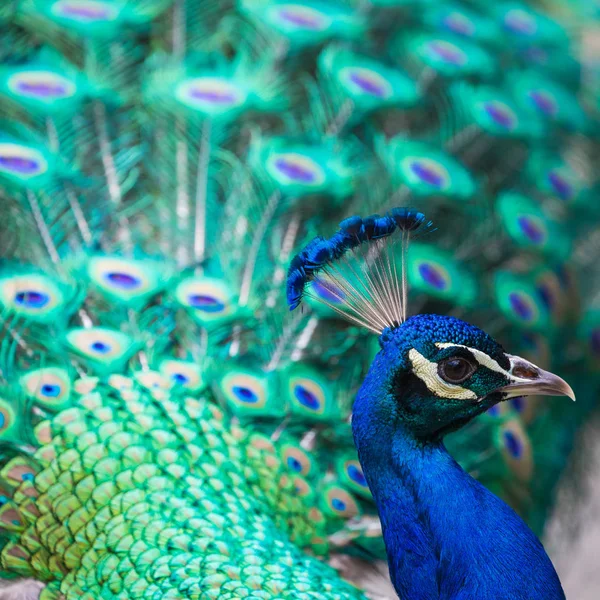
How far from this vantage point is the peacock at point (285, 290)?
1.34 meters

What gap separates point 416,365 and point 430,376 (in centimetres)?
2

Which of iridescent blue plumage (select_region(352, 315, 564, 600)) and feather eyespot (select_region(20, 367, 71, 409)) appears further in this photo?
feather eyespot (select_region(20, 367, 71, 409))

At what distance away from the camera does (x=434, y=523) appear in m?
1.31

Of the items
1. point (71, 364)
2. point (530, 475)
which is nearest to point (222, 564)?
point (71, 364)

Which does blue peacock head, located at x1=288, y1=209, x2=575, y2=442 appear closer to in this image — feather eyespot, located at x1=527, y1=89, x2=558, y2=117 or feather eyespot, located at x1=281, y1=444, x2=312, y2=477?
feather eyespot, located at x1=281, y1=444, x2=312, y2=477

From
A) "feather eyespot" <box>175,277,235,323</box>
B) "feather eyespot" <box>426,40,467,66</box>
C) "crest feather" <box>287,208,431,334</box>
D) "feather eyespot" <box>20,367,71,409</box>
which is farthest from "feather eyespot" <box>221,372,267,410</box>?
"feather eyespot" <box>426,40,467,66</box>

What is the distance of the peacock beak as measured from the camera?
129cm

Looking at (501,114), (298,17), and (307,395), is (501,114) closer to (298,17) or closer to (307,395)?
(298,17)

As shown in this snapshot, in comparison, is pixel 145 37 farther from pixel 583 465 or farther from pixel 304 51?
pixel 583 465

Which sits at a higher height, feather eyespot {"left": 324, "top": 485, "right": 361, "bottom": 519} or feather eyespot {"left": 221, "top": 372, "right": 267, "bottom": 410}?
feather eyespot {"left": 221, "top": 372, "right": 267, "bottom": 410}

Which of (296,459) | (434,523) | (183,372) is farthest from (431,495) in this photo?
(183,372)

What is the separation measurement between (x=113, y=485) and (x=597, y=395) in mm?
1356

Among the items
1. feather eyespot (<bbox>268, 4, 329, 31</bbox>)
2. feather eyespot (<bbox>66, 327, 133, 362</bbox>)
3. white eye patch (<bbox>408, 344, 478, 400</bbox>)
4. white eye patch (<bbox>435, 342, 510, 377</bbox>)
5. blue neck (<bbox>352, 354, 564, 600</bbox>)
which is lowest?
feather eyespot (<bbox>66, 327, 133, 362</bbox>)

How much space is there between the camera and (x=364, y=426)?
1.33 metres
